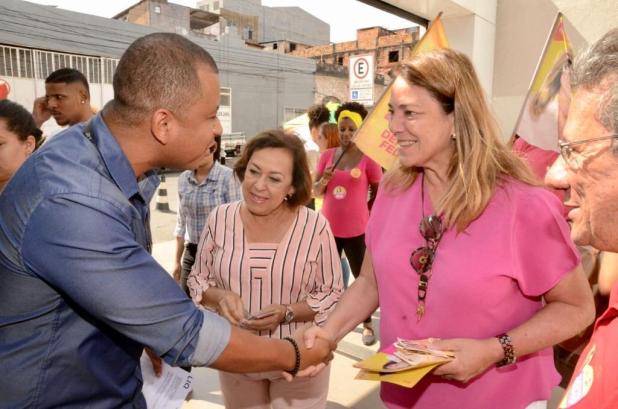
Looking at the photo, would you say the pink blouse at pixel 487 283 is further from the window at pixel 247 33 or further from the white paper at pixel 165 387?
the window at pixel 247 33

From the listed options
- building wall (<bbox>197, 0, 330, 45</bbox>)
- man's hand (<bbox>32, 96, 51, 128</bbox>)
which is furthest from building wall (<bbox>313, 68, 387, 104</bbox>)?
man's hand (<bbox>32, 96, 51, 128</bbox>)

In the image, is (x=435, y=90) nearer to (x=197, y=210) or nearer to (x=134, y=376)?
(x=134, y=376)

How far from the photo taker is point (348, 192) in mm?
4676

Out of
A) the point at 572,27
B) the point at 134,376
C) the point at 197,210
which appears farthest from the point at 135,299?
the point at 572,27

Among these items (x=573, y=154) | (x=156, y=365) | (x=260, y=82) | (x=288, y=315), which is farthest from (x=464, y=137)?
(x=260, y=82)

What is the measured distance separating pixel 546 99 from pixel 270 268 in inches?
109

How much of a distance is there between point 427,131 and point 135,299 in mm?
1142

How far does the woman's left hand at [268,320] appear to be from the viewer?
204 centimetres

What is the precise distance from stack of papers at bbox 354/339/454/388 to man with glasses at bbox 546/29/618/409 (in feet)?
1.25

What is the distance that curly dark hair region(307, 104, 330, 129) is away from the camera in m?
6.02

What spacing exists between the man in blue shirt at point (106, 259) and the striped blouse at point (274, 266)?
734 millimetres

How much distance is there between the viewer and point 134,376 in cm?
145

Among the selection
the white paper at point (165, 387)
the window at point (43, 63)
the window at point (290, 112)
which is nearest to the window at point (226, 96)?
the window at point (290, 112)

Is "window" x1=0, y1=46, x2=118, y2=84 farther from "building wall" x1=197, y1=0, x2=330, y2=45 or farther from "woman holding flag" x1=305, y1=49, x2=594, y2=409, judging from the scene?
"building wall" x1=197, y1=0, x2=330, y2=45
